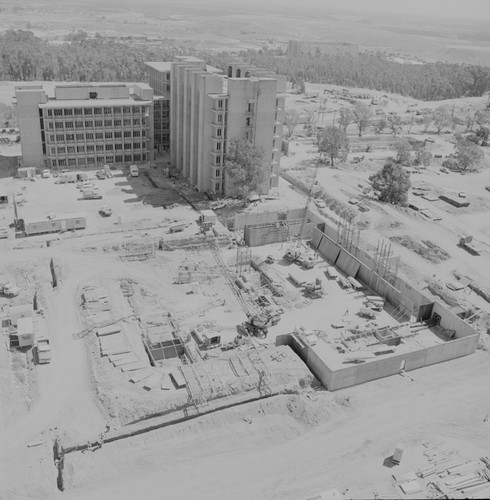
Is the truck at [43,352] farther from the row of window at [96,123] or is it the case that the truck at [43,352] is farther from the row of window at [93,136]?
the row of window at [96,123]

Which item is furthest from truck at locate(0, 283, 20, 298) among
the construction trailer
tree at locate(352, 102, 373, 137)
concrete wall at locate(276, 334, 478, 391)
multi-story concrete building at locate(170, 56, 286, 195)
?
tree at locate(352, 102, 373, 137)

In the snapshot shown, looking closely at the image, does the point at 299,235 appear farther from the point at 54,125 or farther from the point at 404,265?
the point at 54,125

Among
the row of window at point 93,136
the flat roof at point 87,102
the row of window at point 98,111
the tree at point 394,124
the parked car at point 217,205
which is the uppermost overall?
the flat roof at point 87,102

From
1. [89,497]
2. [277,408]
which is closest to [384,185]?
[277,408]

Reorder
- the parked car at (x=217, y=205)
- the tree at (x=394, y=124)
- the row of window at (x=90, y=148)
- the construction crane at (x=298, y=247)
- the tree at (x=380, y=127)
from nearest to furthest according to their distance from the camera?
the construction crane at (x=298, y=247), the parked car at (x=217, y=205), the row of window at (x=90, y=148), the tree at (x=380, y=127), the tree at (x=394, y=124)

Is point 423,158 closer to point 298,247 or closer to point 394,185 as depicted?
point 394,185

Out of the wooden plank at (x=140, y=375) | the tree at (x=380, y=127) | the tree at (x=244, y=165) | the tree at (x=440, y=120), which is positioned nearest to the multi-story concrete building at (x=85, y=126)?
the tree at (x=244, y=165)

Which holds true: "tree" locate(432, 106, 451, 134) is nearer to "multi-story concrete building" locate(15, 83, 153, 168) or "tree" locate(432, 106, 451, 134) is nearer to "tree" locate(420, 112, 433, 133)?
"tree" locate(420, 112, 433, 133)
